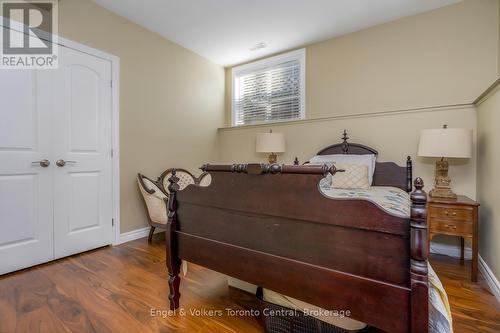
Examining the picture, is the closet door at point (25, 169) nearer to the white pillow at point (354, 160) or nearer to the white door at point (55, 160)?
the white door at point (55, 160)

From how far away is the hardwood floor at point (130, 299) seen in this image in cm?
144

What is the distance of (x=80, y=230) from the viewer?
2537 millimetres

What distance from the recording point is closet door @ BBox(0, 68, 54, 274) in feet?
6.79

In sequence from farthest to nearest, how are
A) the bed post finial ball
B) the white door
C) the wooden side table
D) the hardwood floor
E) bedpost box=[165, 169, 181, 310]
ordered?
the bed post finial ball, the white door, the wooden side table, bedpost box=[165, 169, 181, 310], the hardwood floor

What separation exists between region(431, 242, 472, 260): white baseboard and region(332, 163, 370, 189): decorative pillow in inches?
38.6

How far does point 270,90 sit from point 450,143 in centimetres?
248

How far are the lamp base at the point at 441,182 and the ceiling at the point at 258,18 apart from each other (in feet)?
5.66

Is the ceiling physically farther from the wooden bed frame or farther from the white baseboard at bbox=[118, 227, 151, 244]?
the white baseboard at bbox=[118, 227, 151, 244]

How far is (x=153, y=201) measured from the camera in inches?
111

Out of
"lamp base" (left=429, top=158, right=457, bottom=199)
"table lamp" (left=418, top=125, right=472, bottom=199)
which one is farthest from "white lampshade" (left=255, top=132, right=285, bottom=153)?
"lamp base" (left=429, top=158, right=457, bottom=199)

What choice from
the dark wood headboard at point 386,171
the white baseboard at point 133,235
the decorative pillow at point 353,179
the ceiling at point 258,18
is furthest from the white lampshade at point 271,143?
the white baseboard at point 133,235

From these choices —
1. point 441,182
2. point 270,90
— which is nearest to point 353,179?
point 441,182

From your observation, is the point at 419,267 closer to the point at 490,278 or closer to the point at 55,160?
the point at 490,278

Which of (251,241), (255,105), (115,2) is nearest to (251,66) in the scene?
(255,105)
